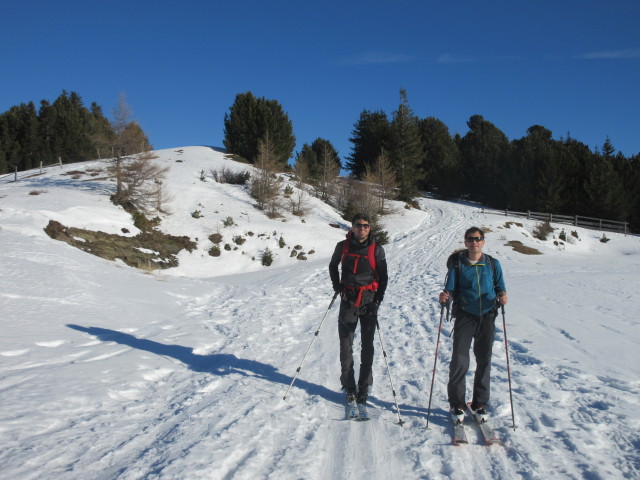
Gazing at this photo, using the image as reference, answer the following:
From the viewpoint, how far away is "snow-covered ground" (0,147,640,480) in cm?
343

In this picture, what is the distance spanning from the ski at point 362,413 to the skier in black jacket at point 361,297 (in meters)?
0.08

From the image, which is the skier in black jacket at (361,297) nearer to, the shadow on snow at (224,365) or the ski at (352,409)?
the ski at (352,409)

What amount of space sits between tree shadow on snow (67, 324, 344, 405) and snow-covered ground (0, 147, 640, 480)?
3cm

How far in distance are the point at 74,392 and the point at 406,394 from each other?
381cm

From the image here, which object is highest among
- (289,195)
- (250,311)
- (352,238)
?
(289,195)

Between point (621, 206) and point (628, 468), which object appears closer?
point (628, 468)

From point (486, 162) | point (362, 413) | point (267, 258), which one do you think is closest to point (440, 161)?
point (486, 162)

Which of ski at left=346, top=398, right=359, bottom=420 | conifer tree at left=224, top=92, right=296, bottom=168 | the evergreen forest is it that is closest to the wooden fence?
the evergreen forest

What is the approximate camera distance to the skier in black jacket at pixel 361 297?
461 cm

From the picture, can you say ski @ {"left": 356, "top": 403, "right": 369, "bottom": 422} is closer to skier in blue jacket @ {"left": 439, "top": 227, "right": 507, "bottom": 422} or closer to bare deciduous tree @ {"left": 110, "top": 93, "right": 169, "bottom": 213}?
skier in blue jacket @ {"left": 439, "top": 227, "right": 507, "bottom": 422}

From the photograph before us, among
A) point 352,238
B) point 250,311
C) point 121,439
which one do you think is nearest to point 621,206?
point 250,311

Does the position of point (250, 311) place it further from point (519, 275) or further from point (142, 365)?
point (519, 275)

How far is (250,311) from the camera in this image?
10.0 metres

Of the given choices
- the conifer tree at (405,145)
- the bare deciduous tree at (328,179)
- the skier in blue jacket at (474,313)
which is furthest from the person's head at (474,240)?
the conifer tree at (405,145)
